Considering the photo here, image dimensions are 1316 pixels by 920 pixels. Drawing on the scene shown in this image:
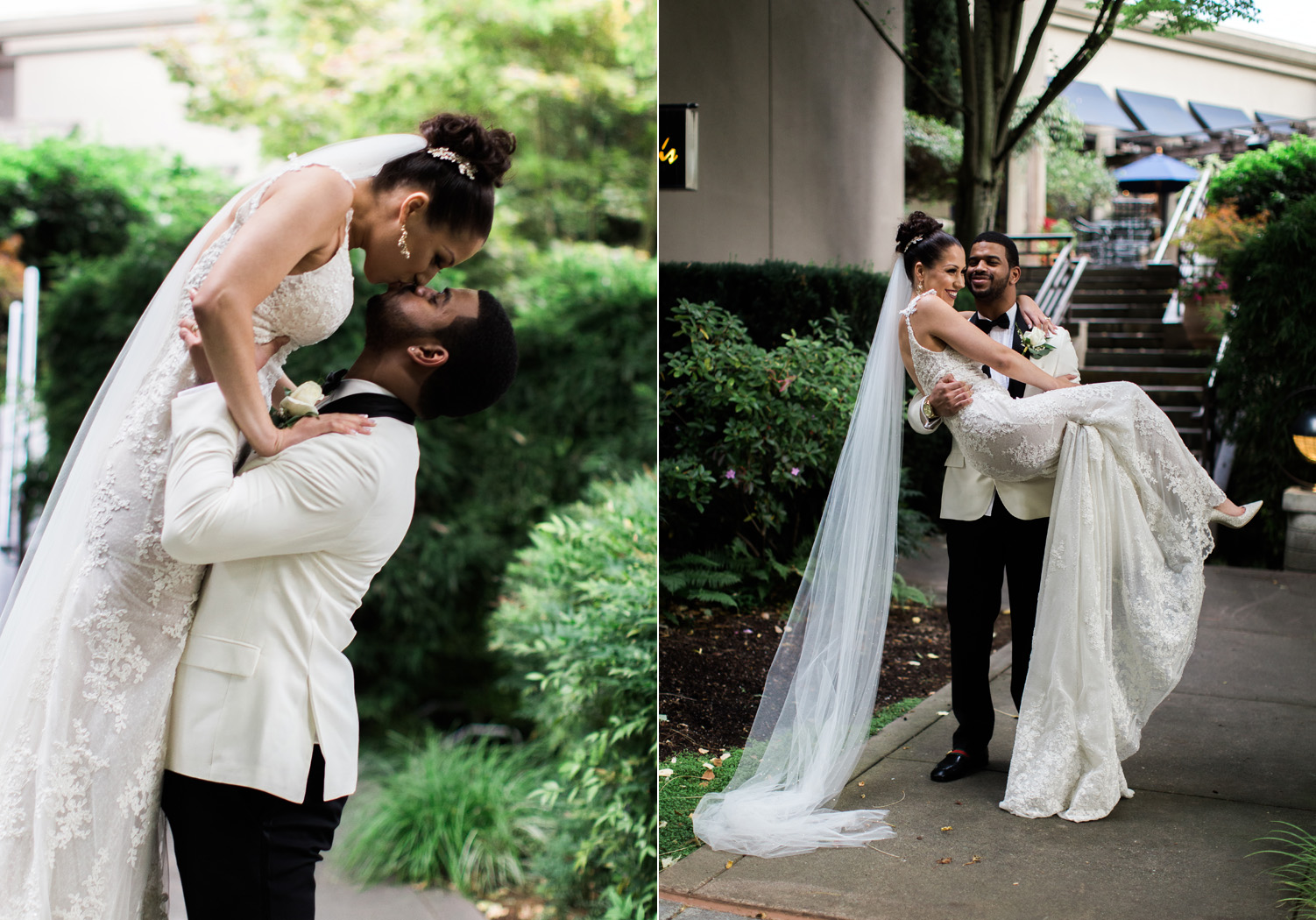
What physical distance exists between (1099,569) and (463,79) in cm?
591

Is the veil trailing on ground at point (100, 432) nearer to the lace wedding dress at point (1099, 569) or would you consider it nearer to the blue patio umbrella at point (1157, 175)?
the lace wedding dress at point (1099, 569)

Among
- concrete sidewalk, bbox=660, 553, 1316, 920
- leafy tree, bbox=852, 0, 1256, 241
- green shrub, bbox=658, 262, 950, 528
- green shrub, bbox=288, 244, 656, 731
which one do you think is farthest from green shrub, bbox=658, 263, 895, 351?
concrete sidewalk, bbox=660, 553, 1316, 920

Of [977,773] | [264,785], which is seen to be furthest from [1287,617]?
Result: [264,785]

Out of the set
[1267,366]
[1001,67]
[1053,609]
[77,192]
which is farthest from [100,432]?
[77,192]

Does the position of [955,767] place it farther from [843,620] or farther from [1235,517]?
[1235,517]

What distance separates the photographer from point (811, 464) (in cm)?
451

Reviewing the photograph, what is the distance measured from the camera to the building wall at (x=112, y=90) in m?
7.32

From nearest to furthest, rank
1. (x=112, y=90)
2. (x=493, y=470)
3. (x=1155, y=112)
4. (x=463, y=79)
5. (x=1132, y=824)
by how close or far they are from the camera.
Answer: (x=1132, y=824) → (x=1155, y=112) → (x=493, y=470) → (x=463, y=79) → (x=112, y=90)

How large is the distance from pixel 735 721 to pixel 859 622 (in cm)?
60

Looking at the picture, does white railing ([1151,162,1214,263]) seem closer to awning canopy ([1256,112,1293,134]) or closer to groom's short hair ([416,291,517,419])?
awning canopy ([1256,112,1293,134])

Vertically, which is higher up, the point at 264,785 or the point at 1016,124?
the point at 1016,124

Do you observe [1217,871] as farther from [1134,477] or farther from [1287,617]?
[1287,617]

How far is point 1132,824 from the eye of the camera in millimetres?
2627

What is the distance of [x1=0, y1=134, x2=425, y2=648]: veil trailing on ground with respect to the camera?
4.95 feet
